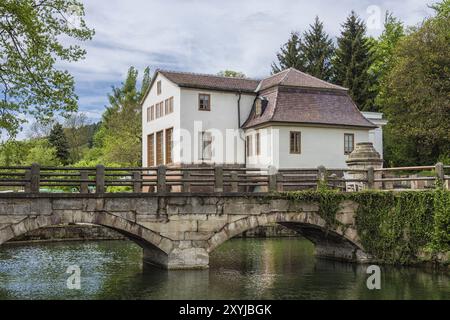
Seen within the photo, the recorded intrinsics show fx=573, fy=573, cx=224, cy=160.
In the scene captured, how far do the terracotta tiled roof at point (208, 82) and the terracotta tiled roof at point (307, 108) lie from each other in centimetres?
155

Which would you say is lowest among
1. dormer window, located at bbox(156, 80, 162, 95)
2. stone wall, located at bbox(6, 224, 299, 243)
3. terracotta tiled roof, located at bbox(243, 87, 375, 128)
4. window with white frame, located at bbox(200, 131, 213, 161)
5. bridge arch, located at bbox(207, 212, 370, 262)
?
stone wall, located at bbox(6, 224, 299, 243)

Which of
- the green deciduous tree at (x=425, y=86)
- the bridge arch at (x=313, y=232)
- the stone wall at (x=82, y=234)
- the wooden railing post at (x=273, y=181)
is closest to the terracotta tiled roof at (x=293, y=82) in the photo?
the green deciduous tree at (x=425, y=86)

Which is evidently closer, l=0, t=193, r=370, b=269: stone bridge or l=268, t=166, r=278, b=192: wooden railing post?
l=0, t=193, r=370, b=269: stone bridge

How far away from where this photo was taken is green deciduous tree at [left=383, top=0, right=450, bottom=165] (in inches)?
1533

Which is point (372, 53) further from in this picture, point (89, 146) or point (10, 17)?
point (89, 146)

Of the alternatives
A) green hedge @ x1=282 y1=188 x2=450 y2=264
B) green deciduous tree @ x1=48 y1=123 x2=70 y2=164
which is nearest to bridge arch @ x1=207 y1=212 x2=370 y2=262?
green hedge @ x1=282 y1=188 x2=450 y2=264

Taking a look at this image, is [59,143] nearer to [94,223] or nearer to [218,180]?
[218,180]

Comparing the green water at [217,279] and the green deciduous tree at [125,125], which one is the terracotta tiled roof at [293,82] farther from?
the green deciduous tree at [125,125]

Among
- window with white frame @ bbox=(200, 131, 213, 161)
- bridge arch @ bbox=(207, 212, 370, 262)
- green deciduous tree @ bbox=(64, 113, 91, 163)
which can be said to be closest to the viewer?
bridge arch @ bbox=(207, 212, 370, 262)

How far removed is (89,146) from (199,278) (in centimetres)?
7518

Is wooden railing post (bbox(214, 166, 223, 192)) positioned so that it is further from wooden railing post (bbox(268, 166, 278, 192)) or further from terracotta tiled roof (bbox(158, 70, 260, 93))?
terracotta tiled roof (bbox(158, 70, 260, 93))

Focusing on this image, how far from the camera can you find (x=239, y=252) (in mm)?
27781

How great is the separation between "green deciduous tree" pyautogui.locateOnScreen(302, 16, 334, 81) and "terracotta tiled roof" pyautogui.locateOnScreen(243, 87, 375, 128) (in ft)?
65.7

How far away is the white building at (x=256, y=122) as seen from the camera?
3194cm
